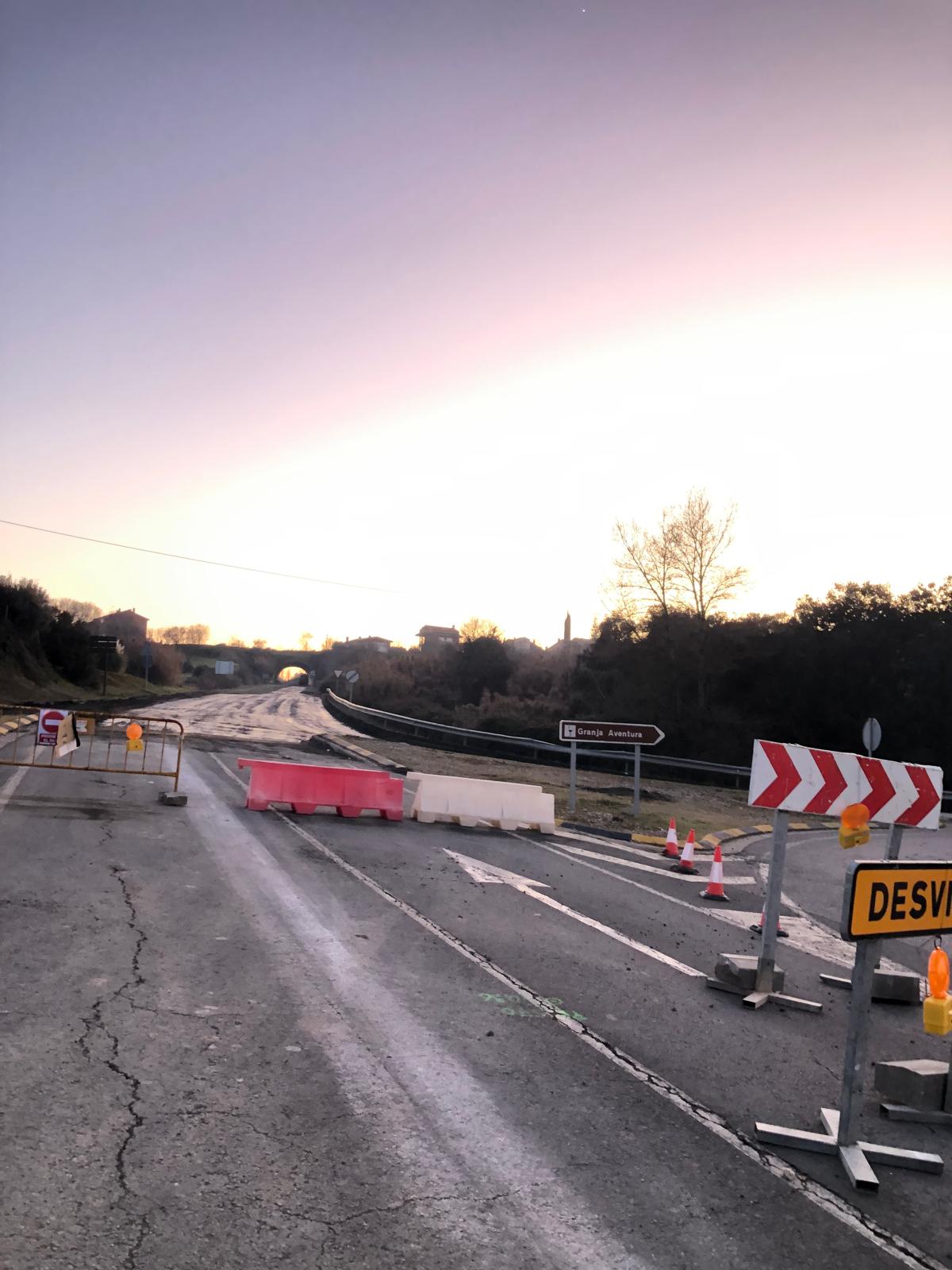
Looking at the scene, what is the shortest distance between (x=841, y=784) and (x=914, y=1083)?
7.91 ft

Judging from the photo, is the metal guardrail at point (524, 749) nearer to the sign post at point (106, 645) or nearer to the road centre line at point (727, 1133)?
the sign post at point (106, 645)

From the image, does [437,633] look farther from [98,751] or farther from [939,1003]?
[939,1003]

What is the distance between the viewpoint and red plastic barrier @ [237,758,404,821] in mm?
14188

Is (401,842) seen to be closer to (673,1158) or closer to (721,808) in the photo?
(673,1158)

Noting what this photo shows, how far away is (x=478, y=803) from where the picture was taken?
49.1 ft

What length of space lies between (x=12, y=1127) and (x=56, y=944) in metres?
2.92

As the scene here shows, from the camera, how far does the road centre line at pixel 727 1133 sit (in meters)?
3.77

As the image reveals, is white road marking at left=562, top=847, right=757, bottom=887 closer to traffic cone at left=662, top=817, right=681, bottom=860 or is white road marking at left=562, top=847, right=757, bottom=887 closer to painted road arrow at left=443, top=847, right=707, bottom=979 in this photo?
traffic cone at left=662, top=817, right=681, bottom=860

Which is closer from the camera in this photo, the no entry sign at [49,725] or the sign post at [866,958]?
the sign post at [866,958]

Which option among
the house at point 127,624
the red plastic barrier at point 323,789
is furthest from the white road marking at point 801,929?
the house at point 127,624

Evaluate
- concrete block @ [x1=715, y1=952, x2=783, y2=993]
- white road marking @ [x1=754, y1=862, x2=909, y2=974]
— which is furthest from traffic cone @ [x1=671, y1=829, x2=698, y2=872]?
concrete block @ [x1=715, y1=952, x2=783, y2=993]

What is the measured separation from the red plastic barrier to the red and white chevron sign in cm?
839

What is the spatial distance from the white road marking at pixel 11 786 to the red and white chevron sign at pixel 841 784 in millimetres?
10385

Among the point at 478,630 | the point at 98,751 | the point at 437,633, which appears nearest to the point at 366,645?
the point at 437,633
